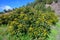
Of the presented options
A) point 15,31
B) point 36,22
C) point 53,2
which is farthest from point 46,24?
point 53,2

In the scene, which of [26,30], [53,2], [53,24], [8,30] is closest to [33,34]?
[26,30]

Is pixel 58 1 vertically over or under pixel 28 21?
under

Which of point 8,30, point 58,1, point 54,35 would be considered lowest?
point 58,1

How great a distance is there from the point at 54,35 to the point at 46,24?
1.00 m

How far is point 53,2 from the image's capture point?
35.4 meters

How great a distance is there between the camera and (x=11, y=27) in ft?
48.3

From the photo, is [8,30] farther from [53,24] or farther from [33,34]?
[53,24]

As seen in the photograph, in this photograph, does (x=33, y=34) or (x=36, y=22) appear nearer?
(x=33, y=34)

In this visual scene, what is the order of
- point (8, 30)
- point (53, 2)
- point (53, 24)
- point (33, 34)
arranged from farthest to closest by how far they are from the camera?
point (53, 2)
point (53, 24)
point (8, 30)
point (33, 34)

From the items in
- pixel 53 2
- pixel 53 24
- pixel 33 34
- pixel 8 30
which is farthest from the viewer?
pixel 53 2

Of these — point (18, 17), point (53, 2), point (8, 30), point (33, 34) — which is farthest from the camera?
point (53, 2)

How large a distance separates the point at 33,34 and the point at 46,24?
1.49 metres

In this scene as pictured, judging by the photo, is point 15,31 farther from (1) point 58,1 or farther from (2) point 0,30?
(1) point 58,1

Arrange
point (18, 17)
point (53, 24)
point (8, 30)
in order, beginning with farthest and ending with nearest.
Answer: point (53, 24), point (18, 17), point (8, 30)
